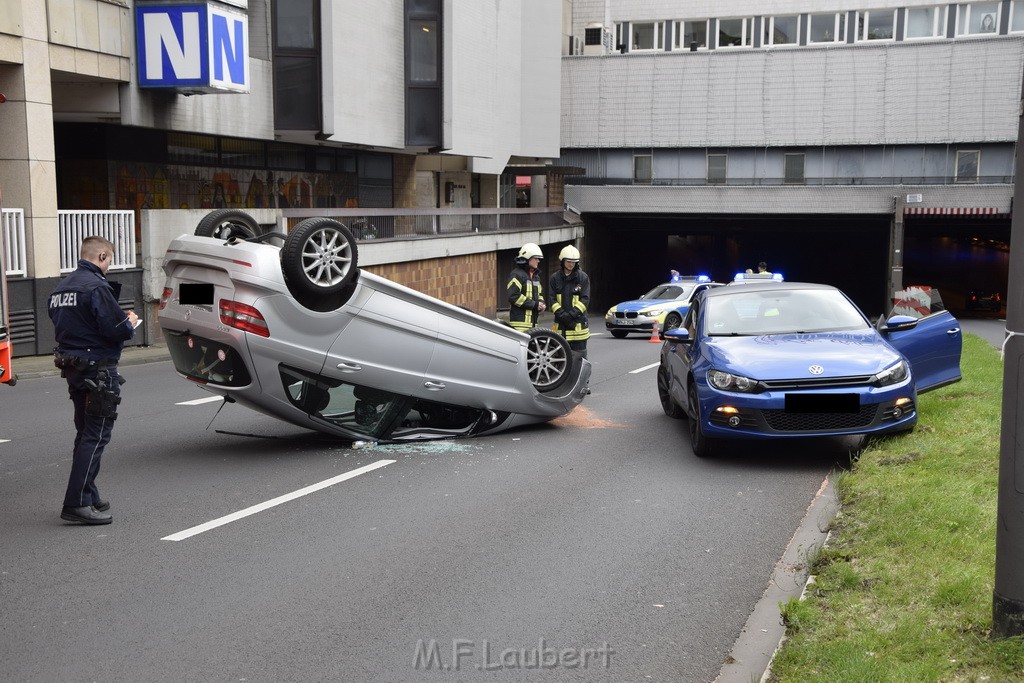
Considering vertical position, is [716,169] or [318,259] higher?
[716,169]

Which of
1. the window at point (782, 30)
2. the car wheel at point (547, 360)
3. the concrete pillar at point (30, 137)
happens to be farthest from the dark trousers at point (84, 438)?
the window at point (782, 30)

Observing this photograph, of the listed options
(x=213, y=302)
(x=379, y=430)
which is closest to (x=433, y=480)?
Result: (x=379, y=430)

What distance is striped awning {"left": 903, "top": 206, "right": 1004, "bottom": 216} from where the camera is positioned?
149 feet

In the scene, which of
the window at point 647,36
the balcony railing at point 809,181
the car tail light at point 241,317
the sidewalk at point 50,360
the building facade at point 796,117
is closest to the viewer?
the car tail light at point 241,317

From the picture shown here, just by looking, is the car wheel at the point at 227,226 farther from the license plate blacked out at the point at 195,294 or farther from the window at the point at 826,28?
the window at the point at 826,28

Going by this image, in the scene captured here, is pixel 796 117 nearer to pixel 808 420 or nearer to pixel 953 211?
pixel 953 211

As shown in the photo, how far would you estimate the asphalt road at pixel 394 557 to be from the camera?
486 cm

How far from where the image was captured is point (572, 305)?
1290cm

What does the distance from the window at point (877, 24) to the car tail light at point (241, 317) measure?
47.6m

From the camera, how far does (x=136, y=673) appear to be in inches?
181

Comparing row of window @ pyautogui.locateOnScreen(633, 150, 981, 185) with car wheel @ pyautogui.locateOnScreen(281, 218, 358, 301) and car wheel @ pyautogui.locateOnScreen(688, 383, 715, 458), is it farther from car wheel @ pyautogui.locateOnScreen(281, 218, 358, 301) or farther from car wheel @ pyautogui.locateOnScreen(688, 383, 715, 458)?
car wheel @ pyautogui.locateOnScreen(281, 218, 358, 301)

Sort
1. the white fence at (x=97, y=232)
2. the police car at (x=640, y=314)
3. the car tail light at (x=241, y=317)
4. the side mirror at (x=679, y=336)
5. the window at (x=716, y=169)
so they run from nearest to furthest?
the car tail light at (x=241, y=317), the side mirror at (x=679, y=336), the white fence at (x=97, y=232), the police car at (x=640, y=314), the window at (x=716, y=169)

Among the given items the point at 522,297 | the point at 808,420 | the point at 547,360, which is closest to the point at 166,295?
the point at 547,360

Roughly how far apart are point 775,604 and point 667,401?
6406mm
